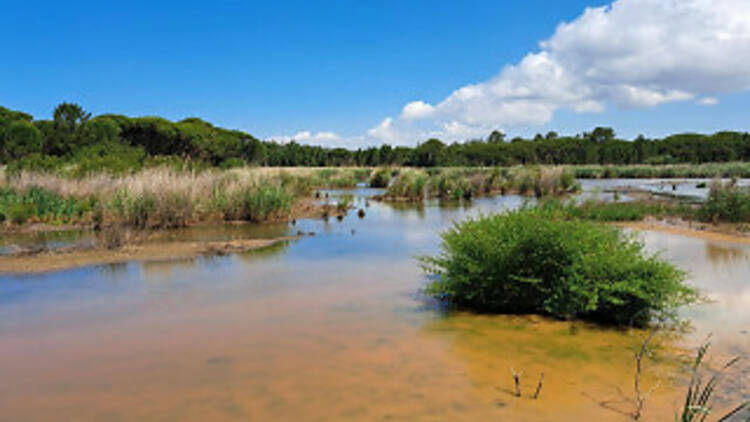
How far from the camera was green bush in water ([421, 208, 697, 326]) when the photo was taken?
6480 millimetres

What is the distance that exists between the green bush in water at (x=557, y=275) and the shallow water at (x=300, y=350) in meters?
0.37

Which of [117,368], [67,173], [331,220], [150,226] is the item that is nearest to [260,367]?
[117,368]

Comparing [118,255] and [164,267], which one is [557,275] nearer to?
[164,267]

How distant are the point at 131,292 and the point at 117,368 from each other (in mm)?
3465

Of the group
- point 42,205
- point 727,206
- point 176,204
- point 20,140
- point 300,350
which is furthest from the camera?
point 20,140

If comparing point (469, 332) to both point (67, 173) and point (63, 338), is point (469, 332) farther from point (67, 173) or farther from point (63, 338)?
point (67, 173)

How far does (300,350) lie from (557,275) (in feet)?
11.0

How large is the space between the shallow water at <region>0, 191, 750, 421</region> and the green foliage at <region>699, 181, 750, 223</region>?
6097mm

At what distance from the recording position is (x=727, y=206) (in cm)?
1549

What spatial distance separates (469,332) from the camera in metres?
6.47

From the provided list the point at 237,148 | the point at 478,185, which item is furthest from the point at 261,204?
the point at 237,148

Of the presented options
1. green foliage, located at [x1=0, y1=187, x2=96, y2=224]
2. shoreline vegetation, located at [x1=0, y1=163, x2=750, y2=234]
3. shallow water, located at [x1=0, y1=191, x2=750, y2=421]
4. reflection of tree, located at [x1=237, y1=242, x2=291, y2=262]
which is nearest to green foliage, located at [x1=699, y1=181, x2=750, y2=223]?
shoreline vegetation, located at [x1=0, y1=163, x2=750, y2=234]

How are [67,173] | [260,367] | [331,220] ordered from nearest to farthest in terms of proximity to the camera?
[260,367] < [331,220] < [67,173]

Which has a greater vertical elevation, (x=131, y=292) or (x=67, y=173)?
(x=67, y=173)
